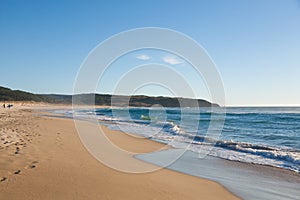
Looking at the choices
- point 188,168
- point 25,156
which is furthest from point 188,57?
point 25,156

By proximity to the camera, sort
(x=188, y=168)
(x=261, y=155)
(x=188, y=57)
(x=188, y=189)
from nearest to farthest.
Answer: (x=188, y=189), (x=188, y=168), (x=188, y=57), (x=261, y=155)

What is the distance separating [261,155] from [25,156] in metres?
7.87

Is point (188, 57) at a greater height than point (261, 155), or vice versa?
point (188, 57)

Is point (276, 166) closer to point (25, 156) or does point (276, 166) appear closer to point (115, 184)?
point (115, 184)

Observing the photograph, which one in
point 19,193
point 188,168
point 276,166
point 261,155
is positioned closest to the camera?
point 19,193

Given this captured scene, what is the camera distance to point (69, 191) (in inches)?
156

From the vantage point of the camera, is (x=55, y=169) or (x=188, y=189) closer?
(x=188, y=189)

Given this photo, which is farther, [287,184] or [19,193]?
[287,184]

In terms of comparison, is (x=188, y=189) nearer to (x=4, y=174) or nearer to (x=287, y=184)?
(x=287, y=184)

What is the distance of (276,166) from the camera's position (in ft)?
23.7

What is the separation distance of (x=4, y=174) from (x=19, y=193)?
3.57 feet

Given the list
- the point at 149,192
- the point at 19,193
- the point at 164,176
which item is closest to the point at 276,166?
the point at 164,176

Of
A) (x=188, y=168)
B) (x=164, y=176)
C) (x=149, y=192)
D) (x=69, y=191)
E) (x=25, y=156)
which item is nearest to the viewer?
(x=69, y=191)

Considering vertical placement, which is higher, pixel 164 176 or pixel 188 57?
pixel 188 57
